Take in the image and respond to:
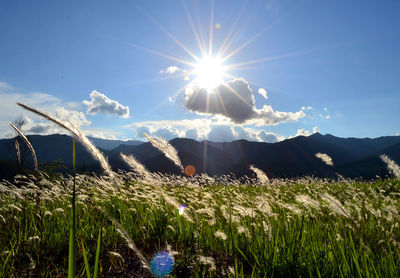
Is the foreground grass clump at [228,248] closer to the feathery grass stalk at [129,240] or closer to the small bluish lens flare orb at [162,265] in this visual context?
the small bluish lens flare orb at [162,265]

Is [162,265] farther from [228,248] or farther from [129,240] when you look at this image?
[129,240]

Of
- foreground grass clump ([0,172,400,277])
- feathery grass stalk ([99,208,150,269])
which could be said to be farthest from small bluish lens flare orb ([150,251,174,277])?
feathery grass stalk ([99,208,150,269])

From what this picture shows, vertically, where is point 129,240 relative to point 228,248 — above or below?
above

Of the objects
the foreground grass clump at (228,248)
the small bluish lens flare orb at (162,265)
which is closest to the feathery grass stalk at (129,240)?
the foreground grass clump at (228,248)

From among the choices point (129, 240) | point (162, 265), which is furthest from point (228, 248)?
point (129, 240)

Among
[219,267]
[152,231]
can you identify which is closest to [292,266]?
[219,267]

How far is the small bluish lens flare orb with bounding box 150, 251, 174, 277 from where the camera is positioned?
7.18 ft

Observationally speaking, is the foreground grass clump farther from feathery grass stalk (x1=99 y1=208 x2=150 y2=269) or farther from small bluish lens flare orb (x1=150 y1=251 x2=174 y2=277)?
feathery grass stalk (x1=99 y1=208 x2=150 y2=269)

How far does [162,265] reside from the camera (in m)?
2.30

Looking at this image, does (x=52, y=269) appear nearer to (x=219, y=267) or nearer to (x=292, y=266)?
(x=219, y=267)

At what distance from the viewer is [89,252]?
2840 millimetres

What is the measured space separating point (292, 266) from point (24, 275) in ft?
7.69

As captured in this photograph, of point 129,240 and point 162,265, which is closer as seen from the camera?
point 129,240

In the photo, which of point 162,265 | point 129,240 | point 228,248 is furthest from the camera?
point 228,248
